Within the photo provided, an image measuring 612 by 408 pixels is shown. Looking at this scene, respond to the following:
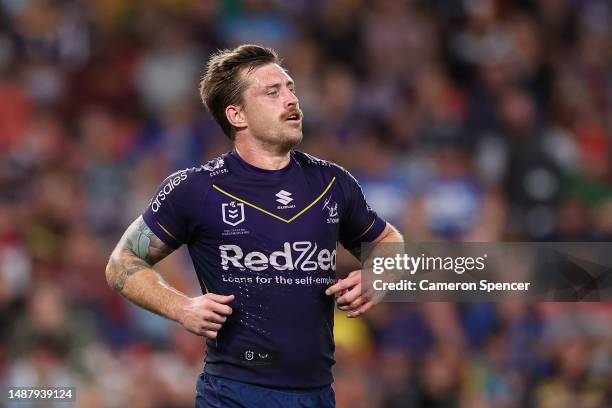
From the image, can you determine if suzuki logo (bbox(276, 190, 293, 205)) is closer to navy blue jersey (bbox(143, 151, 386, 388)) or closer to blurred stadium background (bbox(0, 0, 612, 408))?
navy blue jersey (bbox(143, 151, 386, 388))

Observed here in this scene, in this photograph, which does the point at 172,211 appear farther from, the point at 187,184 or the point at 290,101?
the point at 290,101

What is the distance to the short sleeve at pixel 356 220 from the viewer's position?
517 centimetres

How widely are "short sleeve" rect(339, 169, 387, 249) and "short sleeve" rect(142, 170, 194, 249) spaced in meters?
0.69

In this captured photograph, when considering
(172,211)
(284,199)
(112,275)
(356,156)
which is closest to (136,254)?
(112,275)

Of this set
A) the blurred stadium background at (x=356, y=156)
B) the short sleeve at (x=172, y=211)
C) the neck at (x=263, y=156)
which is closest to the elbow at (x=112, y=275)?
the short sleeve at (x=172, y=211)

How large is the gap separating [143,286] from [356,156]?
5.64 metres

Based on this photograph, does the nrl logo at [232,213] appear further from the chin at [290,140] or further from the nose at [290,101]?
the nose at [290,101]

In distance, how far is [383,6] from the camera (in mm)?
11898

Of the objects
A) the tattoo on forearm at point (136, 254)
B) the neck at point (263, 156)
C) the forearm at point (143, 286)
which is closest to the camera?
the forearm at point (143, 286)

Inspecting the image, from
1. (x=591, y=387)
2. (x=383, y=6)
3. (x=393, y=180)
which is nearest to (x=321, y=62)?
(x=383, y=6)

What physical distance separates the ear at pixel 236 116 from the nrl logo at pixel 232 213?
0.42 metres

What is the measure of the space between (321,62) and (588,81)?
2653 mm

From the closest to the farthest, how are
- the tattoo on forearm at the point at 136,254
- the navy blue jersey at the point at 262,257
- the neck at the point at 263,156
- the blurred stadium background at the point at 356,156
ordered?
1. the navy blue jersey at the point at 262,257
2. the tattoo on forearm at the point at 136,254
3. the neck at the point at 263,156
4. the blurred stadium background at the point at 356,156

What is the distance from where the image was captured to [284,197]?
16.4ft
